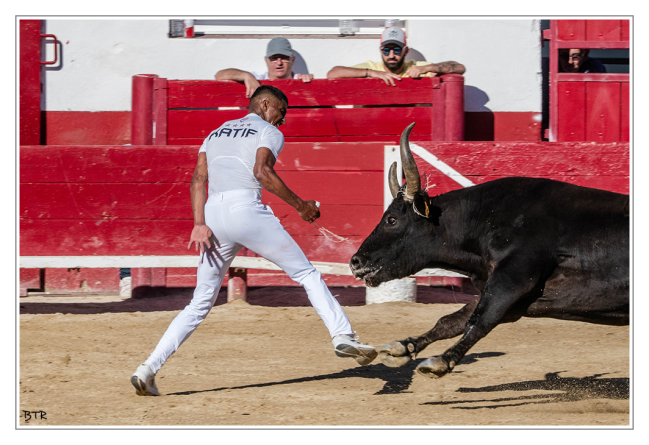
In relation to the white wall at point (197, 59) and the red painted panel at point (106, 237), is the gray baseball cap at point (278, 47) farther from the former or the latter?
the red painted panel at point (106, 237)

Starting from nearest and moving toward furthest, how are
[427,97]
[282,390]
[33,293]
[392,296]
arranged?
[282,390], [392,296], [427,97], [33,293]

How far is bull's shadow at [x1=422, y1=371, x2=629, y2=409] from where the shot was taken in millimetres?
3990

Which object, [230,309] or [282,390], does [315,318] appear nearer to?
[230,309]

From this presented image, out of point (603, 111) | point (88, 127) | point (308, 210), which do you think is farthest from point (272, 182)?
point (603, 111)

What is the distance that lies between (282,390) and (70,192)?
12.0ft

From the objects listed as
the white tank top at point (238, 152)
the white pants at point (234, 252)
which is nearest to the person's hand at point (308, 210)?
the white pants at point (234, 252)

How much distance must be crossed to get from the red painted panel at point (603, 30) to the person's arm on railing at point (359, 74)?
1.94 metres

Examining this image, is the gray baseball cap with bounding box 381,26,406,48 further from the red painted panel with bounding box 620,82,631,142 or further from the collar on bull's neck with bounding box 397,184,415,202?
the collar on bull's neck with bounding box 397,184,415,202

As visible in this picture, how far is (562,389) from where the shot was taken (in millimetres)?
4277

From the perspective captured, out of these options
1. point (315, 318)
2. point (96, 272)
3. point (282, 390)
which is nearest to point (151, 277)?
point (96, 272)

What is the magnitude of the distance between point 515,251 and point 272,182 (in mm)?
1251

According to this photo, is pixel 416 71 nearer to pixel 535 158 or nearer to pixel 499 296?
pixel 535 158

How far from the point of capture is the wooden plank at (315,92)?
7.39 metres

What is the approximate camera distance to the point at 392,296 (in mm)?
6727
